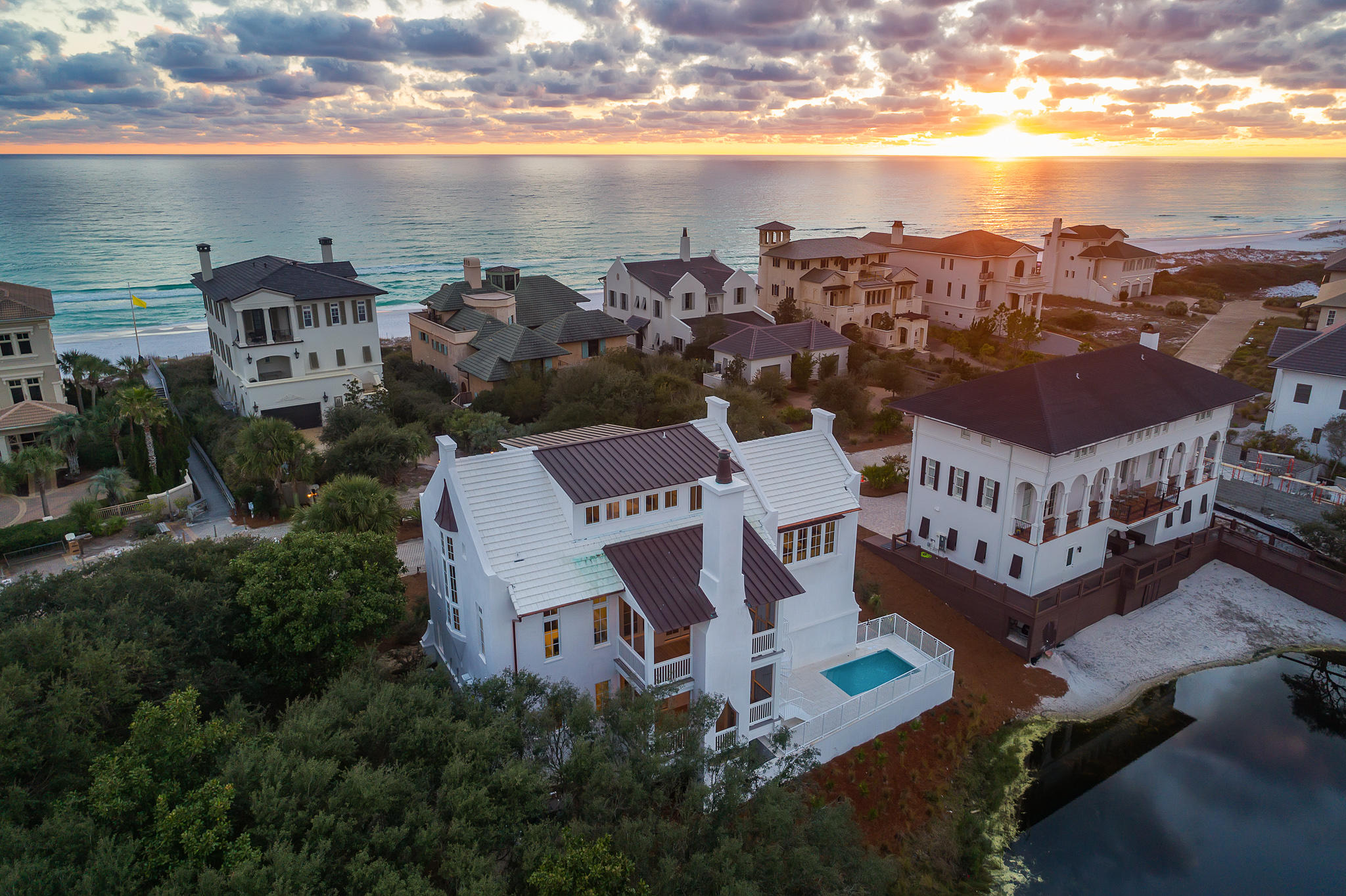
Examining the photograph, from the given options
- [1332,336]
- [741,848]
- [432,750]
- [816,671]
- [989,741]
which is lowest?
[989,741]

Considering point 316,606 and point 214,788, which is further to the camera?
point 316,606

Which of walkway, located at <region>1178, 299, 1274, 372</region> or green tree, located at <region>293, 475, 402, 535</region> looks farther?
walkway, located at <region>1178, 299, 1274, 372</region>

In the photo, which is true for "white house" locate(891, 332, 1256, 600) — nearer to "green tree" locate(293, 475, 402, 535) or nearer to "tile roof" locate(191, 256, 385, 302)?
"green tree" locate(293, 475, 402, 535)

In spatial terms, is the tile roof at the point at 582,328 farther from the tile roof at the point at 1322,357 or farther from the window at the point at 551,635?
the tile roof at the point at 1322,357

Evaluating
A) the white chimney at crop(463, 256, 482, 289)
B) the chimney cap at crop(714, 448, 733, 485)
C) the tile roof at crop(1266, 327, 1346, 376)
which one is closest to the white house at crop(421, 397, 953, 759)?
the chimney cap at crop(714, 448, 733, 485)

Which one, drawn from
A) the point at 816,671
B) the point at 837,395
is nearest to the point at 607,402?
the point at 837,395

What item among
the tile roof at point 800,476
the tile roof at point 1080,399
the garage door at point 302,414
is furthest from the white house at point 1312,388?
the garage door at point 302,414

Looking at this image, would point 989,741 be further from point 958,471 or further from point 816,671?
point 958,471
